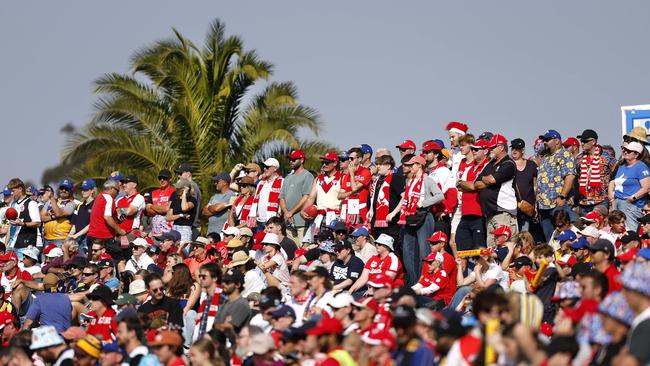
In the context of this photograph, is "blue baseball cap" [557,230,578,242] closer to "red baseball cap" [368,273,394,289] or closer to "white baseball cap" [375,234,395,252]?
"white baseball cap" [375,234,395,252]

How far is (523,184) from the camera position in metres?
18.5

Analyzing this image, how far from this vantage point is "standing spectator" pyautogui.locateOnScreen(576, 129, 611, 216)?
1909 centimetres

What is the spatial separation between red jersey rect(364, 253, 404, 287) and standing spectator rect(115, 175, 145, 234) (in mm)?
6380

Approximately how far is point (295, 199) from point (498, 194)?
4.12 m

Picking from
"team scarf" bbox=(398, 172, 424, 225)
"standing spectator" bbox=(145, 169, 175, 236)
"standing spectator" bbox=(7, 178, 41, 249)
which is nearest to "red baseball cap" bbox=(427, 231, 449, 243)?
"team scarf" bbox=(398, 172, 424, 225)

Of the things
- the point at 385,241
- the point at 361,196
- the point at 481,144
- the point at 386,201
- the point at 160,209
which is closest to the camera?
the point at 385,241

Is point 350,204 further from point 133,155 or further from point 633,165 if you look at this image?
point 133,155

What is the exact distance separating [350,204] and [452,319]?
9.68 m

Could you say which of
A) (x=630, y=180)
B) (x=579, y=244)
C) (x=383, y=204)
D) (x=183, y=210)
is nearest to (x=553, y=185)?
(x=630, y=180)

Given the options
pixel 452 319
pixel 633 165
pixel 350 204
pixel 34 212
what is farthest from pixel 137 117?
pixel 452 319

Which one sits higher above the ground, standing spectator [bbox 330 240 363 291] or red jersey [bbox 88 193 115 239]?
red jersey [bbox 88 193 115 239]

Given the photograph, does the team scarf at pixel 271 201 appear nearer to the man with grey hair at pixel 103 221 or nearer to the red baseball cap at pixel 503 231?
the man with grey hair at pixel 103 221

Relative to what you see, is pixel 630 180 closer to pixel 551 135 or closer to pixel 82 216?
pixel 551 135

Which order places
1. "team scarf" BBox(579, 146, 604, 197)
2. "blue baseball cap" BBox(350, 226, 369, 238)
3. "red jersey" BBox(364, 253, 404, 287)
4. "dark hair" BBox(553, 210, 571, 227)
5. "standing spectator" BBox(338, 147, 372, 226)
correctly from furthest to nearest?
"standing spectator" BBox(338, 147, 372, 226) < "team scarf" BBox(579, 146, 604, 197) < "blue baseball cap" BBox(350, 226, 369, 238) < "dark hair" BBox(553, 210, 571, 227) < "red jersey" BBox(364, 253, 404, 287)
